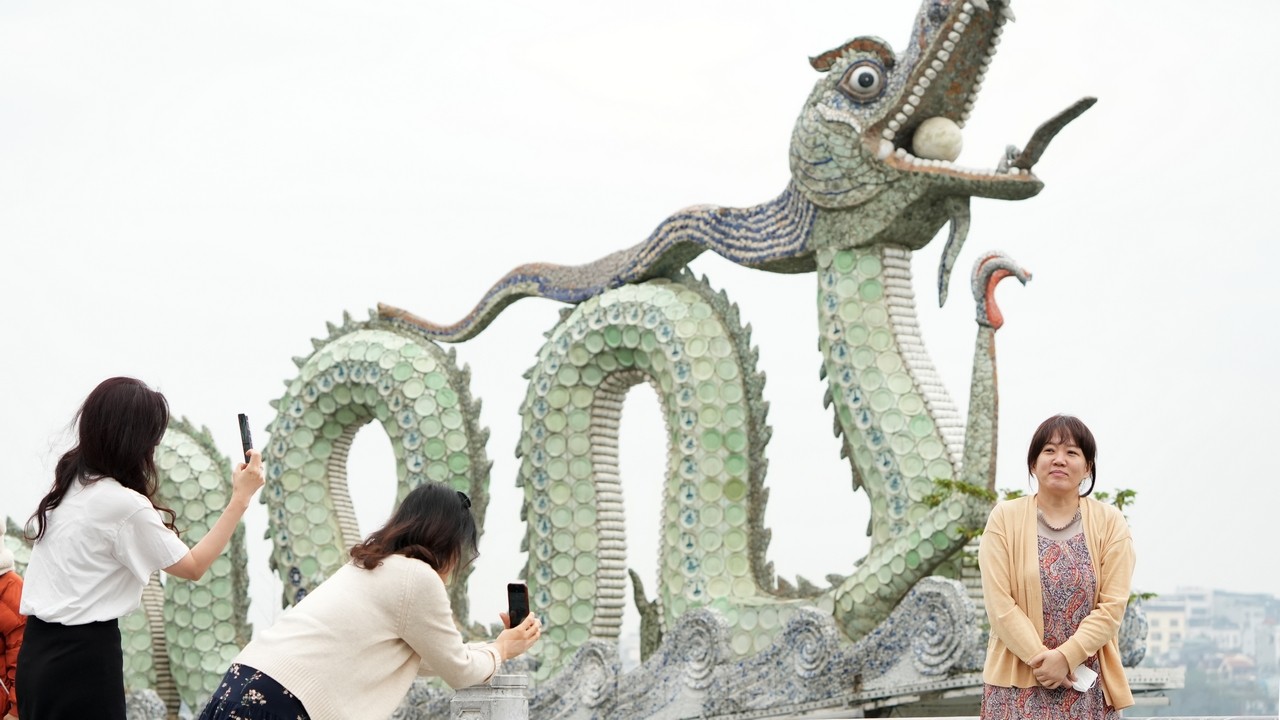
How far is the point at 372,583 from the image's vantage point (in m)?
3.32

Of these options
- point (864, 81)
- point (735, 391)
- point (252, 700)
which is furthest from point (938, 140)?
point (252, 700)

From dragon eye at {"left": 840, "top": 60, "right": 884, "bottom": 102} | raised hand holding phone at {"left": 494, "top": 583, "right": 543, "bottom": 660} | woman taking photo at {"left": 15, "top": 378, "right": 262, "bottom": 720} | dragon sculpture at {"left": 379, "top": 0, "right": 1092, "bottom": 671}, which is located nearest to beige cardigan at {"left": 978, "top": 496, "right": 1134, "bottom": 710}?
raised hand holding phone at {"left": 494, "top": 583, "right": 543, "bottom": 660}

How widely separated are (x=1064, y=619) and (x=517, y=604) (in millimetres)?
1292

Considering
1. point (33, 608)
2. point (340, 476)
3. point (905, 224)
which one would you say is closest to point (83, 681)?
point (33, 608)

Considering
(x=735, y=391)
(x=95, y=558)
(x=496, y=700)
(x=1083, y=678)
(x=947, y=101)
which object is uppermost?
(x=947, y=101)

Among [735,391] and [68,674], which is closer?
[68,674]

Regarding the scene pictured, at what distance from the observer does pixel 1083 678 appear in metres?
3.91

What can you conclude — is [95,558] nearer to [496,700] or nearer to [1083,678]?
[496,700]

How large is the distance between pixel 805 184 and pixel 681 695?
2921mm

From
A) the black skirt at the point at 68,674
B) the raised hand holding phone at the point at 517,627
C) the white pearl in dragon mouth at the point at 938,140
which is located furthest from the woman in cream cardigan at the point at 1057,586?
the white pearl in dragon mouth at the point at 938,140

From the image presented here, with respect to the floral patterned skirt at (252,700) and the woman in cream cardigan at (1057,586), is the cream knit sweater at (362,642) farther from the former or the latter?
the woman in cream cardigan at (1057,586)

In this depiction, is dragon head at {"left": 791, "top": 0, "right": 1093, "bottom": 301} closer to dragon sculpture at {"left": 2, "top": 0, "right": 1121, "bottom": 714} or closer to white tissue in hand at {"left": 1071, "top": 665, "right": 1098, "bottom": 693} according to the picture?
dragon sculpture at {"left": 2, "top": 0, "right": 1121, "bottom": 714}

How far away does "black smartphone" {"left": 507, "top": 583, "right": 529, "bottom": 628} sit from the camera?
3.71 metres

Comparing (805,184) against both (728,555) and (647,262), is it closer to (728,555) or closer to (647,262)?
(647,262)
